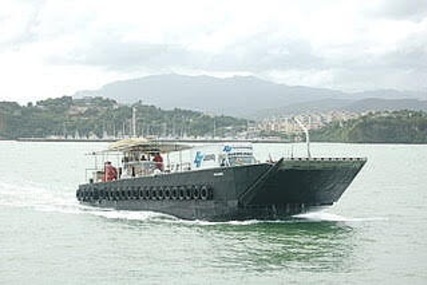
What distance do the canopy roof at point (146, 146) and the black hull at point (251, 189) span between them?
311 centimetres

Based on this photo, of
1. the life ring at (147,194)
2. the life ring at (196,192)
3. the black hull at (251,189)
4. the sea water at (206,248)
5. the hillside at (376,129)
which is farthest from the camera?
the hillside at (376,129)

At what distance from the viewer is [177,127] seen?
18312 centimetres

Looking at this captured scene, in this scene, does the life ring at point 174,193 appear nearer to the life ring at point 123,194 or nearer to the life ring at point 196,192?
the life ring at point 196,192

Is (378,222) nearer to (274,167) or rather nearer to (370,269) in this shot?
(274,167)

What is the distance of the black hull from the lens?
33.0m

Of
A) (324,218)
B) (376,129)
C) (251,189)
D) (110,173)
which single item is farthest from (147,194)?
(376,129)

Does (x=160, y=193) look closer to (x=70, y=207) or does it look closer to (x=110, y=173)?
(x=110, y=173)

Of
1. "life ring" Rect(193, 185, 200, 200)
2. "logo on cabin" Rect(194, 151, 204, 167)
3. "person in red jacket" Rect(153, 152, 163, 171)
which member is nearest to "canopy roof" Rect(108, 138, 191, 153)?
"person in red jacket" Rect(153, 152, 163, 171)

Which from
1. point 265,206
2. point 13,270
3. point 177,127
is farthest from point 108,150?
point 177,127

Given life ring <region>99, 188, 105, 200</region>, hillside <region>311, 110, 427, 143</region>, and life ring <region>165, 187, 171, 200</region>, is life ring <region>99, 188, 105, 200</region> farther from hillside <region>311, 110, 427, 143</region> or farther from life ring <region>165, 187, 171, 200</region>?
hillside <region>311, 110, 427, 143</region>

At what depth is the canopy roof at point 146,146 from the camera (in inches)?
1591

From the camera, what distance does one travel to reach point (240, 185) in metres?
33.2

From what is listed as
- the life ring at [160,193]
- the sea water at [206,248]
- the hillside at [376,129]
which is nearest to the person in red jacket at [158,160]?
the sea water at [206,248]

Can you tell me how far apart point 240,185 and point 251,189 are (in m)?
0.42
